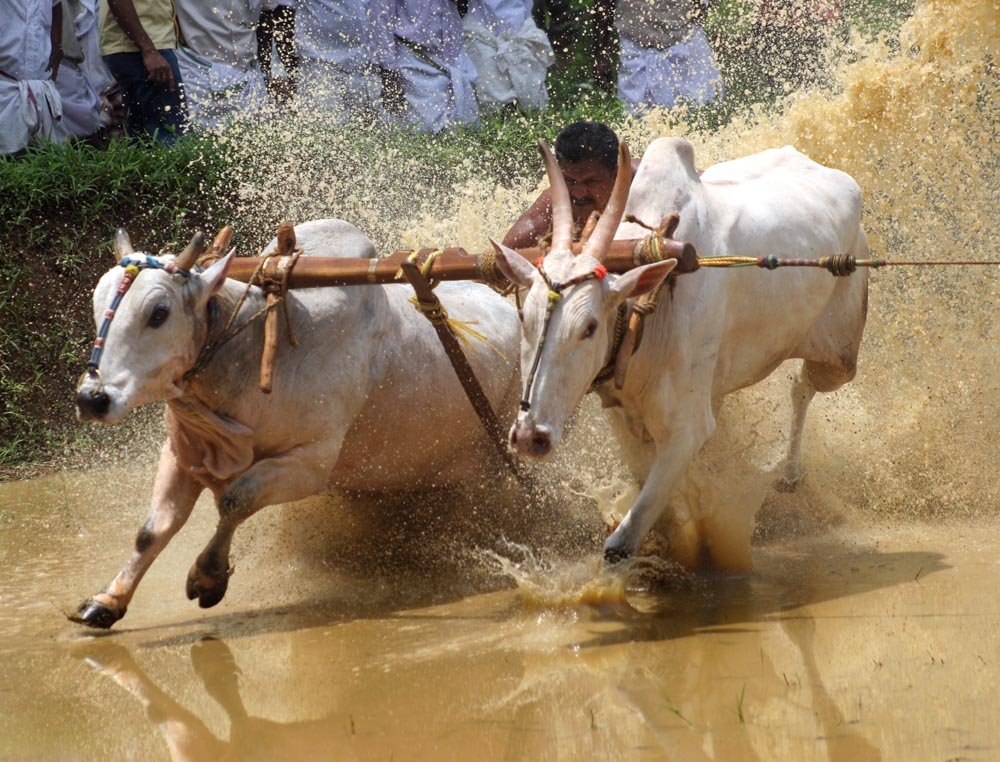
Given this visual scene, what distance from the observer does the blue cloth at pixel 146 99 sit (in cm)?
806

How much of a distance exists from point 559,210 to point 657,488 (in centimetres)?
89

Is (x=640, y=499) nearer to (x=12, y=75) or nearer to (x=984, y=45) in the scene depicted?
(x=984, y=45)

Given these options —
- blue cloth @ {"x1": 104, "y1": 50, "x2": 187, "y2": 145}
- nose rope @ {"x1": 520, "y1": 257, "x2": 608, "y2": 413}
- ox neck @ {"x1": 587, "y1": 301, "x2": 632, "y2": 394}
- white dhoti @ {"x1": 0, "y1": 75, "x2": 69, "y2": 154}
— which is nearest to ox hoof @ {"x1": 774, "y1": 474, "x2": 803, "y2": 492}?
ox neck @ {"x1": 587, "y1": 301, "x2": 632, "y2": 394}

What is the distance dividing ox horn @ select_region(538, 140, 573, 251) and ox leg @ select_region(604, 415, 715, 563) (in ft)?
2.30

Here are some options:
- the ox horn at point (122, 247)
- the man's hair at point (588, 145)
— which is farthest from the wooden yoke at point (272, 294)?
the man's hair at point (588, 145)

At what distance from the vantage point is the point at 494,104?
10438 mm

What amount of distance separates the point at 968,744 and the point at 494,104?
8.00 m

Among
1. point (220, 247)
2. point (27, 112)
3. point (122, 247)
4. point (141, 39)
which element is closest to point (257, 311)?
point (220, 247)

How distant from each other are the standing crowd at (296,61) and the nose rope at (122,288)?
12.2ft

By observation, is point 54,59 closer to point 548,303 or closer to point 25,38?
point 25,38

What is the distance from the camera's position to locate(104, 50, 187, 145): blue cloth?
317 inches

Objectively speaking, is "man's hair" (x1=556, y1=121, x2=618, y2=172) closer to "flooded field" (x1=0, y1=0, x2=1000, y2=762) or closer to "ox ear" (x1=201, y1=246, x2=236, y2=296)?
"flooded field" (x1=0, y1=0, x2=1000, y2=762)

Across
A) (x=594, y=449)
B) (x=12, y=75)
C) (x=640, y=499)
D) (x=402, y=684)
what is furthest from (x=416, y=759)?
(x=12, y=75)

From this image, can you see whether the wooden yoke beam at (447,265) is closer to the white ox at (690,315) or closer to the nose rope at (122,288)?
the white ox at (690,315)
